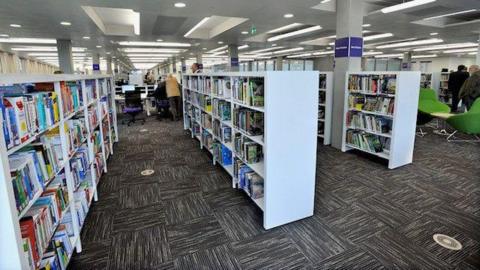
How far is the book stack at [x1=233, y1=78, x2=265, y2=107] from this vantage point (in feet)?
9.36

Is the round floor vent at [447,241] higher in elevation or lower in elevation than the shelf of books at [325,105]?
lower

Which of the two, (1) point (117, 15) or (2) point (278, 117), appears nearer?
(2) point (278, 117)

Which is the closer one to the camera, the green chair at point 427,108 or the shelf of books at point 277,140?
the shelf of books at point 277,140

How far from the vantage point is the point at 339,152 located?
205 inches

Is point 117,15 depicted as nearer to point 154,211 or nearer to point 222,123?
point 222,123

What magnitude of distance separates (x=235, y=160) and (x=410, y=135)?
2.93 m

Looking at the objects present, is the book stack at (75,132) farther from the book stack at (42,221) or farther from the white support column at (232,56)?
the white support column at (232,56)

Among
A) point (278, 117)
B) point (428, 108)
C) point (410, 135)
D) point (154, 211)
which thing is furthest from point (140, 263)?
point (428, 108)

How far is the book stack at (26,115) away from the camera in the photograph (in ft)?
4.50

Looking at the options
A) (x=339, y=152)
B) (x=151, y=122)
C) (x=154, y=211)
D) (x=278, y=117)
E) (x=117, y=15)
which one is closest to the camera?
(x=278, y=117)

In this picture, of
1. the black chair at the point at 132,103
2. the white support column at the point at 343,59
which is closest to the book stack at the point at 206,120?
the white support column at the point at 343,59

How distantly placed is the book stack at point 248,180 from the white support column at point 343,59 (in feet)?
9.05

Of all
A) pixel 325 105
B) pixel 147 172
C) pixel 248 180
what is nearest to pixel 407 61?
pixel 325 105

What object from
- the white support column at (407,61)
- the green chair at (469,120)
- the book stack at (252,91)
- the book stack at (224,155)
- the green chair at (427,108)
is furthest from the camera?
the white support column at (407,61)
